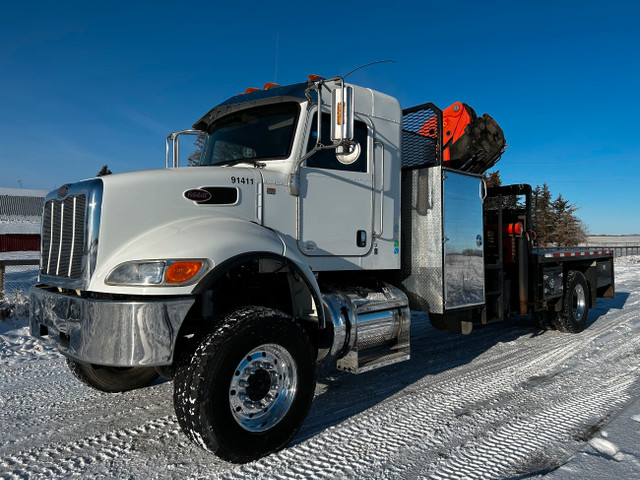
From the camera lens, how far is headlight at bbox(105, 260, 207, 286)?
2875 millimetres

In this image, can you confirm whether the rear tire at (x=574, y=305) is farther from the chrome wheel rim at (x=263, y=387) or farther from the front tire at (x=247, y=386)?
the chrome wheel rim at (x=263, y=387)

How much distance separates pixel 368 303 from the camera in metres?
4.23

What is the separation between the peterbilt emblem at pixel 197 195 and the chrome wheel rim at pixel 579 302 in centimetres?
681

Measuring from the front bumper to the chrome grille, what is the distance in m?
0.37

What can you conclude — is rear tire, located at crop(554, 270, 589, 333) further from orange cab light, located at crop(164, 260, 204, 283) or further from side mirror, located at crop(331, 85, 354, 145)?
orange cab light, located at crop(164, 260, 204, 283)

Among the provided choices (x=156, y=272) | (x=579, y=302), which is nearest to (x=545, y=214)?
(x=579, y=302)

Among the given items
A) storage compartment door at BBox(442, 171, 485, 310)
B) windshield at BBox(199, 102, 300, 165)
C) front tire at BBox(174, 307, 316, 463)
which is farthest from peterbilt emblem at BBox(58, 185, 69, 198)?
storage compartment door at BBox(442, 171, 485, 310)

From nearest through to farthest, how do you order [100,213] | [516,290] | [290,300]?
[100,213], [290,300], [516,290]

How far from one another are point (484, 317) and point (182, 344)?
3610mm

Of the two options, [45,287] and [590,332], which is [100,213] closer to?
[45,287]

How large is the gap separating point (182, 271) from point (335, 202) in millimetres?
1696

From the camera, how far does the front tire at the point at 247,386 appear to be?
9.36 ft

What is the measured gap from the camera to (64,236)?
341cm

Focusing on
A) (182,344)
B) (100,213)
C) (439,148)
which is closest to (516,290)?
(439,148)
